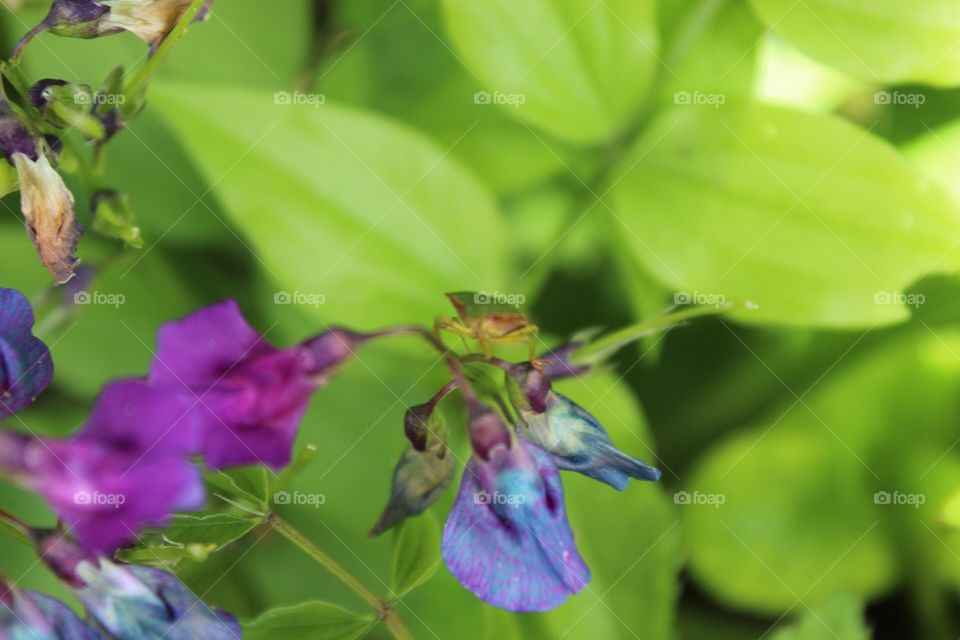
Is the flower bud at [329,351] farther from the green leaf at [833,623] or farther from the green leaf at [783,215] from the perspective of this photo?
the green leaf at [833,623]

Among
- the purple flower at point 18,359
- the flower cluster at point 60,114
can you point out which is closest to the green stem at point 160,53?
the flower cluster at point 60,114

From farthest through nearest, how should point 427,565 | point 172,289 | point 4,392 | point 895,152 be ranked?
point 172,289
point 895,152
point 427,565
point 4,392

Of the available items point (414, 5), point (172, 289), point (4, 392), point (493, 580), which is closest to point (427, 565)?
point (493, 580)

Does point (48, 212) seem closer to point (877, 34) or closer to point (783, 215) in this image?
point (783, 215)

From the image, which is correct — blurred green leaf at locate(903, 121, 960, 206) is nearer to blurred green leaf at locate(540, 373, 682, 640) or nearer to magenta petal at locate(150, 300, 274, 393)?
blurred green leaf at locate(540, 373, 682, 640)

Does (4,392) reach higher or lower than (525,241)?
lower

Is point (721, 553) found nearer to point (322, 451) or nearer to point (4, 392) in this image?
point (322, 451)

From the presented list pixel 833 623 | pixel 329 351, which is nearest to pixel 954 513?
pixel 833 623

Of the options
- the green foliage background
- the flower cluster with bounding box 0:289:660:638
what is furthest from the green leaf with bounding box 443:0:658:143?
the flower cluster with bounding box 0:289:660:638
